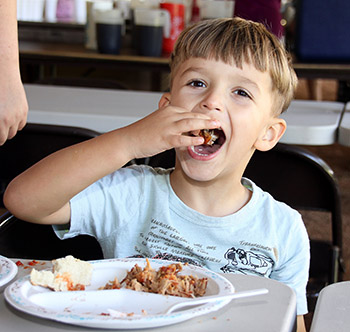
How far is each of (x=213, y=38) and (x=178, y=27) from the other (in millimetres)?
2111

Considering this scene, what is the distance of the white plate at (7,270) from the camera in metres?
0.86

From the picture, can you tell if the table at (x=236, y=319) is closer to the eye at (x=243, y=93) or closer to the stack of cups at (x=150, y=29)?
the eye at (x=243, y=93)

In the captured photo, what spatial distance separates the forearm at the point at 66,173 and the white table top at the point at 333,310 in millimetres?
420

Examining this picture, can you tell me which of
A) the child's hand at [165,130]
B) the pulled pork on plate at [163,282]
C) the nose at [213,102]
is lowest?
the pulled pork on plate at [163,282]

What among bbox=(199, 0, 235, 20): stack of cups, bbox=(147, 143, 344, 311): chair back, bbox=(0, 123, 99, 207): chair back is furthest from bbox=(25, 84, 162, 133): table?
A: bbox=(199, 0, 235, 20): stack of cups

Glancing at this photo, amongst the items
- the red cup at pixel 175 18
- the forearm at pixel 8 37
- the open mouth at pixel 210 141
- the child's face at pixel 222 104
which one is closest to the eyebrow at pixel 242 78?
the child's face at pixel 222 104

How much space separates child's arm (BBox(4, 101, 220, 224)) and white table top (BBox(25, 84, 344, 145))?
0.70 m

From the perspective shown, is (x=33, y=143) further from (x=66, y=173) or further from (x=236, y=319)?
(x=236, y=319)

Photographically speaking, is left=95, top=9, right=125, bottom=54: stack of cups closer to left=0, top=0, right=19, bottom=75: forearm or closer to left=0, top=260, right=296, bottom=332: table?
left=0, top=0, right=19, bottom=75: forearm

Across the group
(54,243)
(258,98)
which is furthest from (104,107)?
(258,98)

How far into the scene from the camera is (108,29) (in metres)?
3.14

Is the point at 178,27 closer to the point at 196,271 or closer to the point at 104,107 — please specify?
the point at 104,107

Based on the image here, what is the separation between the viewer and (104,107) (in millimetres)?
1973

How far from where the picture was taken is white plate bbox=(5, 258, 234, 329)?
28.7 inches
